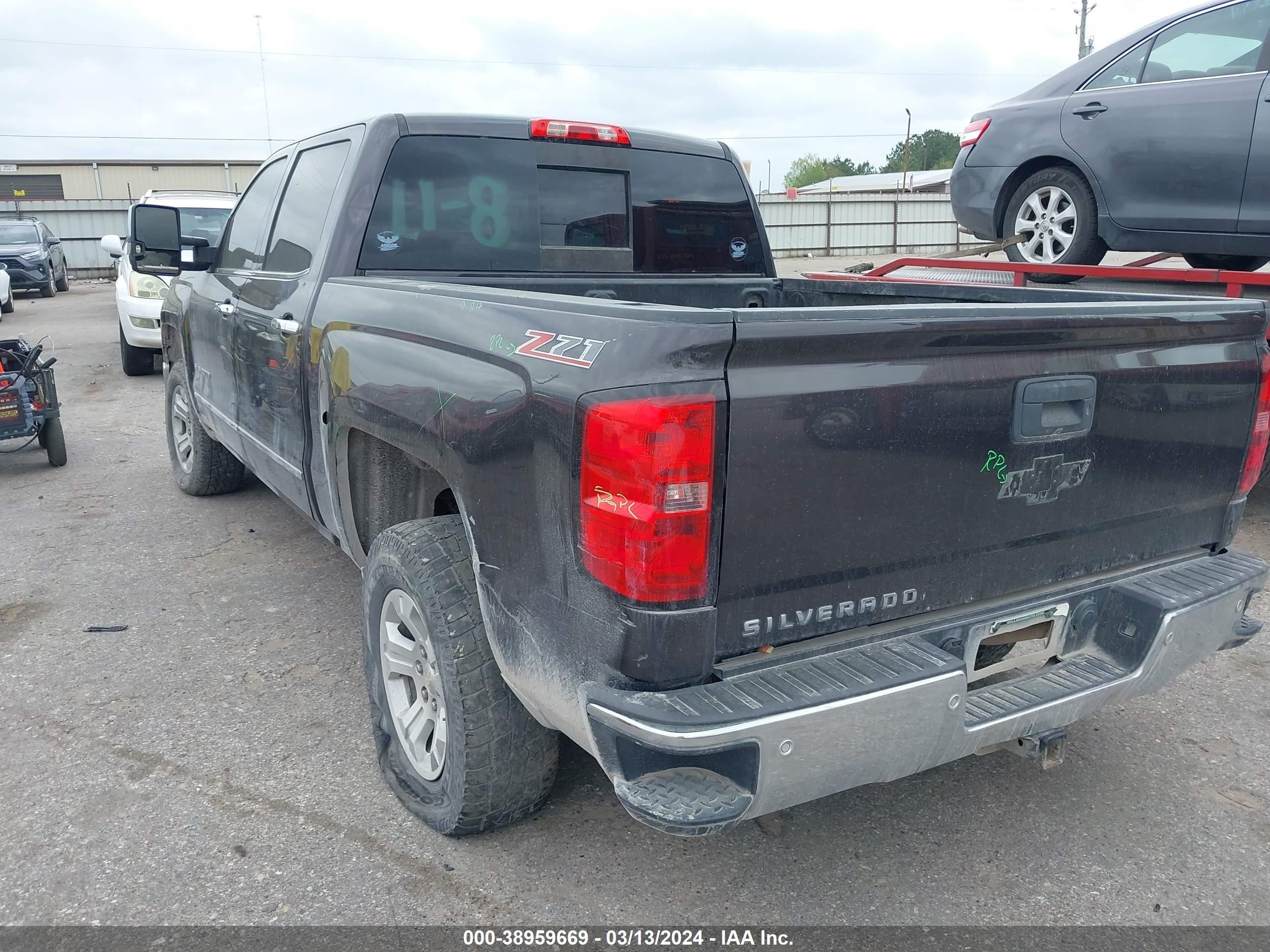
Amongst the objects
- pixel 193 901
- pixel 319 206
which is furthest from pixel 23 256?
pixel 193 901

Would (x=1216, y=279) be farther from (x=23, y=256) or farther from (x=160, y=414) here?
(x=23, y=256)

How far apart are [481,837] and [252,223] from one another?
126 inches

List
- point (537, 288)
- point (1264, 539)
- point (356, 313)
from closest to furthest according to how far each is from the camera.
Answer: point (356, 313), point (537, 288), point (1264, 539)

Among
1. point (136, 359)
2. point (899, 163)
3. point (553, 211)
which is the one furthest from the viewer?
point (899, 163)

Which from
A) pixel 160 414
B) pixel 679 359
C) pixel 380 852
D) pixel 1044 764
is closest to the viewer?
pixel 679 359

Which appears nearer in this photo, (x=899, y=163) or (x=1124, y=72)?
(x=1124, y=72)

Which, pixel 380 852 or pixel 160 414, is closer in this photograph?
pixel 380 852

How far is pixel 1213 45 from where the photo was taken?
221 inches

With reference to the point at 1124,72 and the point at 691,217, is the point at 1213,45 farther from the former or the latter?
the point at 691,217

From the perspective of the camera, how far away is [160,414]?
9.02 metres

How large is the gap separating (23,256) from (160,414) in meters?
14.8

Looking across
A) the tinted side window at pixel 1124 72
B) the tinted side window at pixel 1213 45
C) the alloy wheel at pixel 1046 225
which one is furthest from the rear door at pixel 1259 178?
the alloy wheel at pixel 1046 225

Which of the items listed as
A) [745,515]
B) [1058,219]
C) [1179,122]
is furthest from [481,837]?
[1058,219]

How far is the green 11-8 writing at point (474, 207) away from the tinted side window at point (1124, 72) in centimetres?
431
